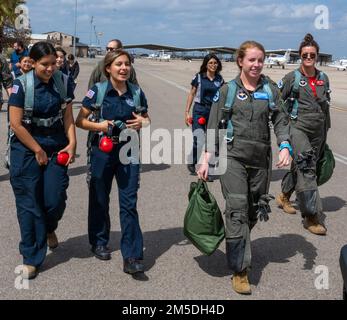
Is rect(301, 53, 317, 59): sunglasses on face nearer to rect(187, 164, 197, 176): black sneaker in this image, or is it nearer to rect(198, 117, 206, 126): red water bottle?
rect(198, 117, 206, 126): red water bottle

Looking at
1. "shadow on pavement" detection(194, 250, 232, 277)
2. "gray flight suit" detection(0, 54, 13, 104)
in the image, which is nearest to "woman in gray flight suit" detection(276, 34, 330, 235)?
"shadow on pavement" detection(194, 250, 232, 277)

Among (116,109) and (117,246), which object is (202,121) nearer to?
(117,246)

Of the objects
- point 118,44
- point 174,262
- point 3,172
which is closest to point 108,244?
point 174,262

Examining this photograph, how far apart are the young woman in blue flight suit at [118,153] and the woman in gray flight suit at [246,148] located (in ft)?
2.14

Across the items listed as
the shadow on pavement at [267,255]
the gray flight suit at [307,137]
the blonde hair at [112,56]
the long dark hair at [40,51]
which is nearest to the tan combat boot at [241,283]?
the shadow on pavement at [267,255]

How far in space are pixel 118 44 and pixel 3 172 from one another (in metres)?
2.99

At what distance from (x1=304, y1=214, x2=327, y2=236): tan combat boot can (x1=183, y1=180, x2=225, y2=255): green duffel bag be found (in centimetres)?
172

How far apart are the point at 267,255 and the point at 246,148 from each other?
1271 millimetres

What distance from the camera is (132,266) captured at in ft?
14.0

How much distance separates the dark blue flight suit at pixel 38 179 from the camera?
164 inches

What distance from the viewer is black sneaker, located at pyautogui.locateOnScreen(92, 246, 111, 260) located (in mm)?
4594

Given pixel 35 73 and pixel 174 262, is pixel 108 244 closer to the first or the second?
pixel 174 262

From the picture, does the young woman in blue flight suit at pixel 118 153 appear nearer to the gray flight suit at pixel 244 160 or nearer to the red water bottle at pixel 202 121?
the gray flight suit at pixel 244 160

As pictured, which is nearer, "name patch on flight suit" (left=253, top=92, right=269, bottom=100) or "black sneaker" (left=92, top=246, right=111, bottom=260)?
"name patch on flight suit" (left=253, top=92, right=269, bottom=100)
